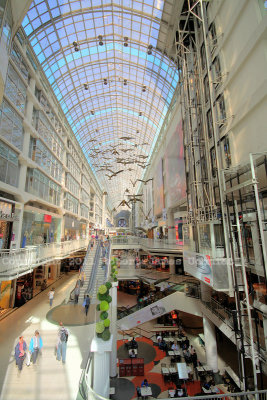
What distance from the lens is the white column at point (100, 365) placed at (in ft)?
25.6

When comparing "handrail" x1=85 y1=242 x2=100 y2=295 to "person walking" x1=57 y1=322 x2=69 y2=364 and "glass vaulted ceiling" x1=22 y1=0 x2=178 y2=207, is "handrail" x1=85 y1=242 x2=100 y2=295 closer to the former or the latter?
"person walking" x1=57 y1=322 x2=69 y2=364

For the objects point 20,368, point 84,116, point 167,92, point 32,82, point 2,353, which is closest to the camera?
point 20,368

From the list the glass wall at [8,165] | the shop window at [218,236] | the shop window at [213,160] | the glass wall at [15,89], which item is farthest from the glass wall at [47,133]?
the shop window at [218,236]

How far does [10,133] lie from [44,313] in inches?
503

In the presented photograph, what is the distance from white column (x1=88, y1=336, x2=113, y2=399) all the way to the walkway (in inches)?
29.1

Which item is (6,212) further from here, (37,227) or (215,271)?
(215,271)

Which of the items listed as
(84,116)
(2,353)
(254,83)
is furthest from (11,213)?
(84,116)

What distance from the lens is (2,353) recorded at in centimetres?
995

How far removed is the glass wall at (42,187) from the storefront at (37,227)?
1.64 m

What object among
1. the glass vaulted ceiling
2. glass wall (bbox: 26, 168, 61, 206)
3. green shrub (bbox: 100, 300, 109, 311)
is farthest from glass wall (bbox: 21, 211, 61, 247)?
the glass vaulted ceiling

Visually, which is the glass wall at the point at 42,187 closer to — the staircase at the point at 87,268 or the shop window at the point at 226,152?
the staircase at the point at 87,268

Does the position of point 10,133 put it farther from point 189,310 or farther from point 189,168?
point 189,310

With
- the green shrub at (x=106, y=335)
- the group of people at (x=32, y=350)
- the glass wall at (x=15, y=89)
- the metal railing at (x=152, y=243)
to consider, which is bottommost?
the group of people at (x=32, y=350)

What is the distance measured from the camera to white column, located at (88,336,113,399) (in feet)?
25.6
